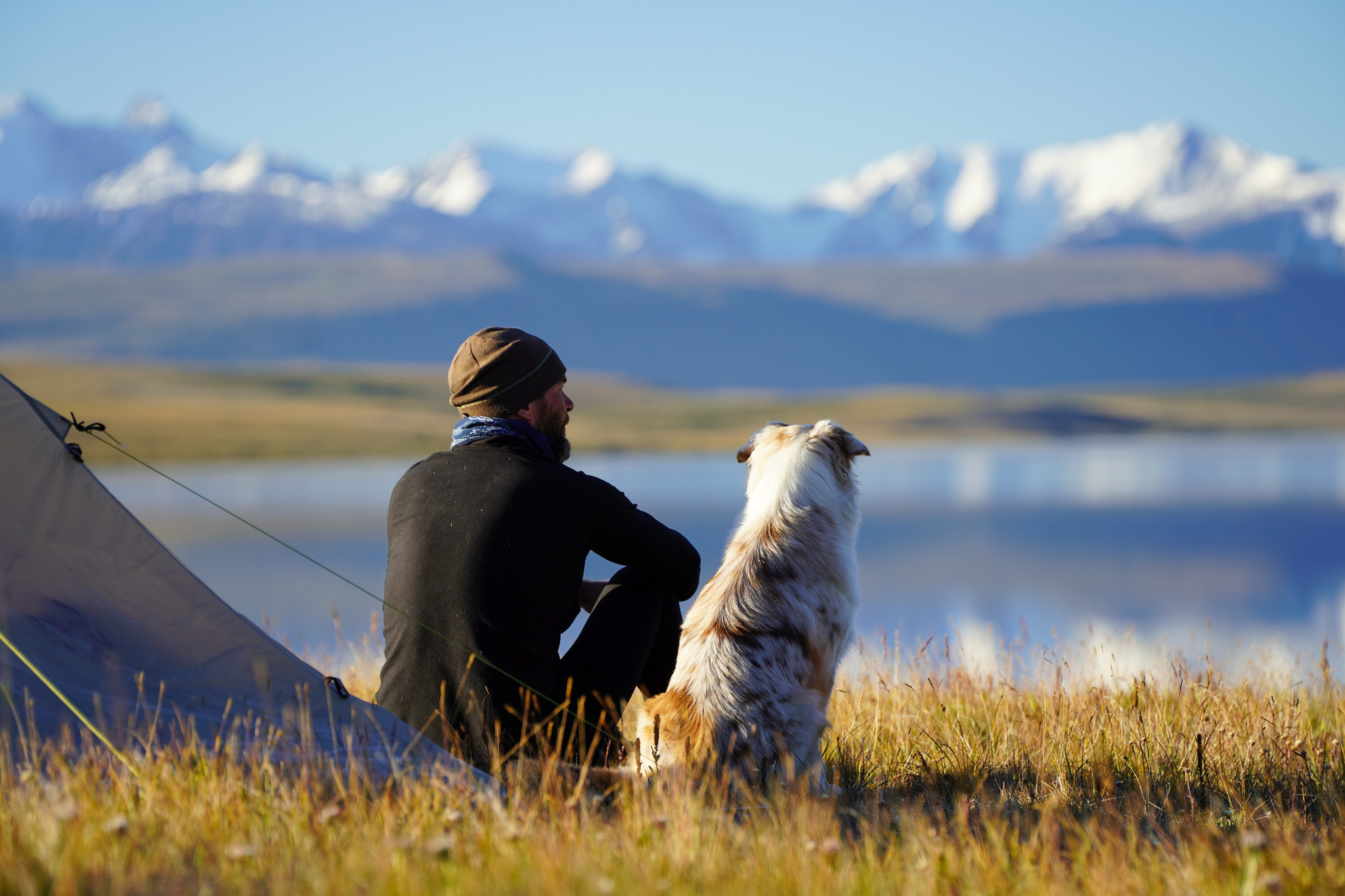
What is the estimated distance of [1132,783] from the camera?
14.2ft

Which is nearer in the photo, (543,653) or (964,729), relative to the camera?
(543,653)

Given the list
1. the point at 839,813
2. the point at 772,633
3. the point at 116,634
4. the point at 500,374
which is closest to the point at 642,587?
the point at 772,633

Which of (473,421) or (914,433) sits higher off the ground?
(914,433)

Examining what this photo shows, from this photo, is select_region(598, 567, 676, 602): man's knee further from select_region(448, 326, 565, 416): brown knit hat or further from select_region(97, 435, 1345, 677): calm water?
select_region(97, 435, 1345, 677): calm water

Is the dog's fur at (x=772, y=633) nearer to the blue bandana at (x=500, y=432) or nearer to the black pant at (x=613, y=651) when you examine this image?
the black pant at (x=613, y=651)

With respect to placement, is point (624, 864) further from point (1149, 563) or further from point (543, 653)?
point (1149, 563)

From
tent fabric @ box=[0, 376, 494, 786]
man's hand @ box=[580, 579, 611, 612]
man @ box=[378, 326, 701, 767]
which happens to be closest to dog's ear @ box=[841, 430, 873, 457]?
man @ box=[378, 326, 701, 767]

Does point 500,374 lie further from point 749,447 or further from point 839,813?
point 839,813

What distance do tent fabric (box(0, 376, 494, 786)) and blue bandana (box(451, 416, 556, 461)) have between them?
0.96m

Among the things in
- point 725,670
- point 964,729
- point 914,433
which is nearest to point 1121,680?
point 964,729

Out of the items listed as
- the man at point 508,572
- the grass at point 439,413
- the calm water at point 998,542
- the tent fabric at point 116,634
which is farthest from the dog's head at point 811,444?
the grass at point 439,413

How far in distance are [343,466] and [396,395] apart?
58.3 m

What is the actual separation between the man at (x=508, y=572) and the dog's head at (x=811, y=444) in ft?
1.70

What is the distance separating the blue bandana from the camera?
3.64 m
